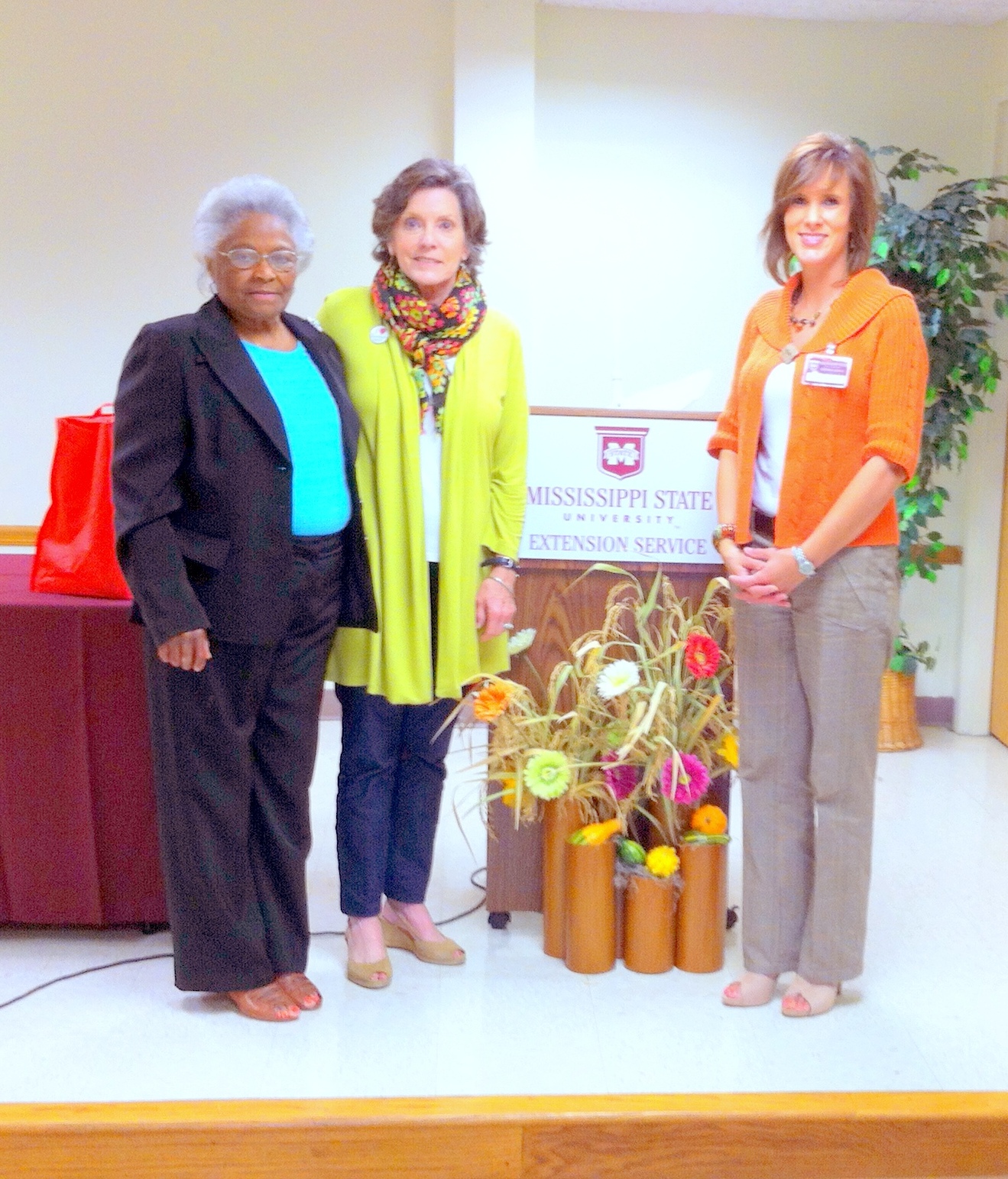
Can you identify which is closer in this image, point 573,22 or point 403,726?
point 403,726

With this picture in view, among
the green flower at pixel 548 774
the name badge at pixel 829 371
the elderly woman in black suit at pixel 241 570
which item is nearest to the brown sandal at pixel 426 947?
the elderly woman in black suit at pixel 241 570

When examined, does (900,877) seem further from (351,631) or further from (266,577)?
(266,577)

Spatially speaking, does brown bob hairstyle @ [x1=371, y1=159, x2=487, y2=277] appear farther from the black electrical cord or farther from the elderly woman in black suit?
the black electrical cord

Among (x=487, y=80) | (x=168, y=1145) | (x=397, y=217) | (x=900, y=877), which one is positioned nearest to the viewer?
(x=168, y=1145)

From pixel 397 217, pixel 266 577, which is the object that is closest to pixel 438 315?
pixel 397 217

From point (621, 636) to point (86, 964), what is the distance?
1.33 metres

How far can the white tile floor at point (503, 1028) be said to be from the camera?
2.37 metres

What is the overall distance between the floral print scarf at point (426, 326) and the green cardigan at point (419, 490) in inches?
0.8

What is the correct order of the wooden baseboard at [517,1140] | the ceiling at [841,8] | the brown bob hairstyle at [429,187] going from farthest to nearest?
1. the ceiling at [841,8]
2. the brown bob hairstyle at [429,187]
3. the wooden baseboard at [517,1140]

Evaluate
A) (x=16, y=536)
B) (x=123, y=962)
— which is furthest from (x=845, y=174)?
(x=16, y=536)

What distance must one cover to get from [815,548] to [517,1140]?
3.64ft

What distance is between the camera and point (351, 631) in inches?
102

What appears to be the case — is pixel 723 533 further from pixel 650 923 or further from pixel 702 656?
pixel 650 923

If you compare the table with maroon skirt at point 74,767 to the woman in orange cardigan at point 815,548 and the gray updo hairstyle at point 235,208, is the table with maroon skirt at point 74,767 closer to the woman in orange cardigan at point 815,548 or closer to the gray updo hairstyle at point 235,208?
the gray updo hairstyle at point 235,208
